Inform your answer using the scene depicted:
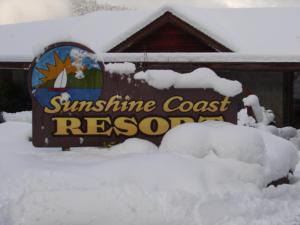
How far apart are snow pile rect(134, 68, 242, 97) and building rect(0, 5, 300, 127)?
6710mm

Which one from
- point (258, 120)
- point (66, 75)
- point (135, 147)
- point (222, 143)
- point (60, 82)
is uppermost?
point (66, 75)

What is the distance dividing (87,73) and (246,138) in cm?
246

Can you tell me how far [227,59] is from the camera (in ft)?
45.0

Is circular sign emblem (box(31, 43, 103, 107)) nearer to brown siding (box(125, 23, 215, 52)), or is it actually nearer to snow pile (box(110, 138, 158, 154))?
snow pile (box(110, 138, 158, 154))

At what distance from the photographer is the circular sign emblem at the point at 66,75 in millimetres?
6590

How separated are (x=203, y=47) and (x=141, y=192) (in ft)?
33.3

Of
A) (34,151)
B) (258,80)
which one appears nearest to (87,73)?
(34,151)

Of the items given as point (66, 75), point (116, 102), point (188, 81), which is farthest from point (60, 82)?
point (188, 81)

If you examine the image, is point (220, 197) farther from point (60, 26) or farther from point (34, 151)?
point (60, 26)

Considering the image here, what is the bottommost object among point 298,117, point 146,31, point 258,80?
point 298,117

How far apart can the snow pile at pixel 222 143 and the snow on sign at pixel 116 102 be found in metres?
0.48

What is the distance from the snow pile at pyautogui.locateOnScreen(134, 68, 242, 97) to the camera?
6676mm

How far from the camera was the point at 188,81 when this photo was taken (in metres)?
6.73

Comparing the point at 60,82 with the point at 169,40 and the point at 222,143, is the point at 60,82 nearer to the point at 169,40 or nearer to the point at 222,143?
the point at 222,143
